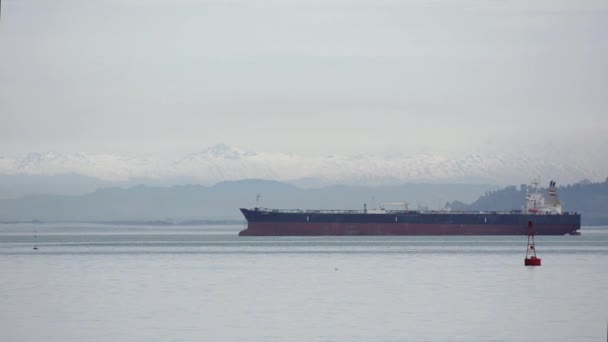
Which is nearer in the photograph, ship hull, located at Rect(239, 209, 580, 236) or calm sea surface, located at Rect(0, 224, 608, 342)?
calm sea surface, located at Rect(0, 224, 608, 342)

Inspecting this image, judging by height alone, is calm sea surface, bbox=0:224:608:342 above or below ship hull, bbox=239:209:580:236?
below

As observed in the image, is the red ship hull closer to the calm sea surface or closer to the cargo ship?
Result: the cargo ship

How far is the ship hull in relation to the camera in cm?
14588

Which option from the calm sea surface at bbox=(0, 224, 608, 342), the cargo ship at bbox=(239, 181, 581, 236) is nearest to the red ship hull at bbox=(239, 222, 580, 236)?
the cargo ship at bbox=(239, 181, 581, 236)

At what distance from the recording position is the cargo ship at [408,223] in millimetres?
144875

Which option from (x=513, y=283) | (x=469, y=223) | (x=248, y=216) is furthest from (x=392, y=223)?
(x=513, y=283)

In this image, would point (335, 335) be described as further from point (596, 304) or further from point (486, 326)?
point (596, 304)

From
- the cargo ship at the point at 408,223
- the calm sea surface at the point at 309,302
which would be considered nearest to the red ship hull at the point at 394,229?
the cargo ship at the point at 408,223

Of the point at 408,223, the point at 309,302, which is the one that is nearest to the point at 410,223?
the point at 408,223

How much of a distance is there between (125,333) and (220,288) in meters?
19.3

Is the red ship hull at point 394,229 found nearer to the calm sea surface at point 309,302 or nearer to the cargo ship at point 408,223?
the cargo ship at point 408,223

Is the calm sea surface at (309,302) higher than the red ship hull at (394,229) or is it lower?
lower

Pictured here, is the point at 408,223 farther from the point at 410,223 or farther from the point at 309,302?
the point at 309,302

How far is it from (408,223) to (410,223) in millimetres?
382
